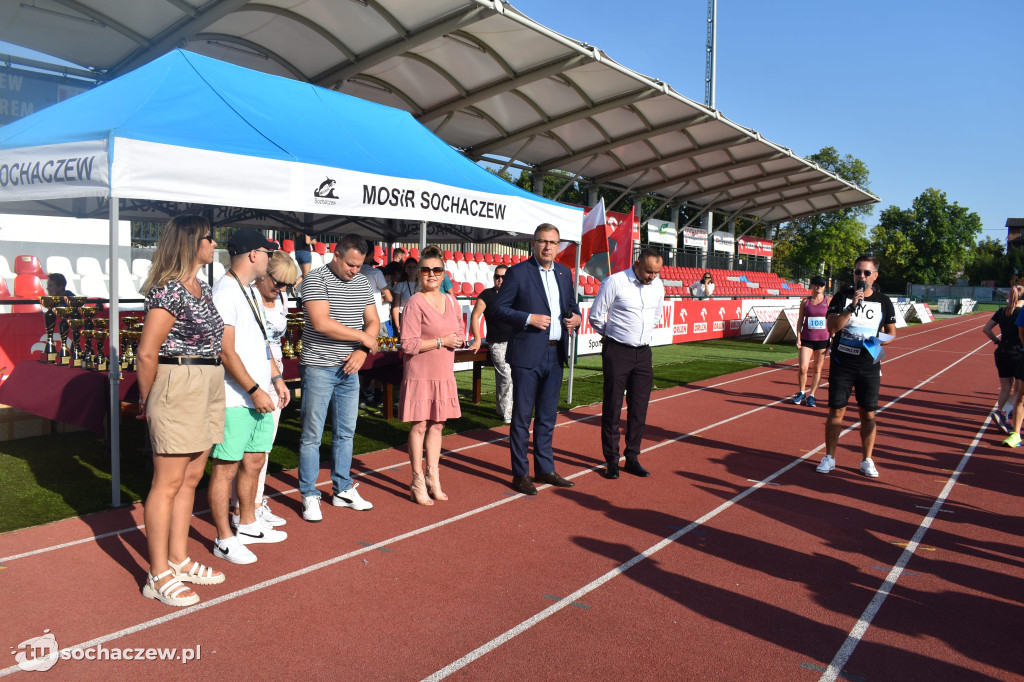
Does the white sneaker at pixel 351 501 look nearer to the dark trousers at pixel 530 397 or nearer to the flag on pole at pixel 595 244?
the dark trousers at pixel 530 397

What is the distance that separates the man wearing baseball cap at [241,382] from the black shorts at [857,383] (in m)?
5.16

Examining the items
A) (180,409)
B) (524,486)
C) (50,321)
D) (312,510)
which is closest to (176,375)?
(180,409)

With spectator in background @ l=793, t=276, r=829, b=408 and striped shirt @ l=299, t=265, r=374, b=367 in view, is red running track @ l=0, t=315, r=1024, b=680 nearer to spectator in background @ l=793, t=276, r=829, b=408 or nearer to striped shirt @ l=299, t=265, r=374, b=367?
striped shirt @ l=299, t=265, r=374, b=367

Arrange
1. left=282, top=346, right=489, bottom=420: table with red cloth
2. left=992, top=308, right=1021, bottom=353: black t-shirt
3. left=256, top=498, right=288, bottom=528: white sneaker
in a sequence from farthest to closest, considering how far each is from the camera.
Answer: left=992, top=308, right=1021, bottom=353: black t-shirt
left=282, top=346, right=489, bottom=420: table with red cloth
left=256, top=498, right=288, bottom=528: white sneaker

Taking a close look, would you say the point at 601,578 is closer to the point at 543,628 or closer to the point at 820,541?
the point at 543,628

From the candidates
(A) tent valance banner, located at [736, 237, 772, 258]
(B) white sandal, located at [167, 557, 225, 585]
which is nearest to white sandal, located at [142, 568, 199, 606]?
(B) white sandal, located at [167, 557, 225, 585]

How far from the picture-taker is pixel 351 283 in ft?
17.0

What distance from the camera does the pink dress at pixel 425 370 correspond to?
215 inches

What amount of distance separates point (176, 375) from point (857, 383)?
593 centimetres

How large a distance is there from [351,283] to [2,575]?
272 cm

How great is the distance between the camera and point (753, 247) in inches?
1785

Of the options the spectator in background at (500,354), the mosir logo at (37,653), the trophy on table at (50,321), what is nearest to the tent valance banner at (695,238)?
the spectator in background at (500,354)

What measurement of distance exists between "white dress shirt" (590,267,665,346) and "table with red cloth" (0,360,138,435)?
4.14 meters

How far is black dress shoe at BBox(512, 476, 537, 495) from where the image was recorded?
238 inches
